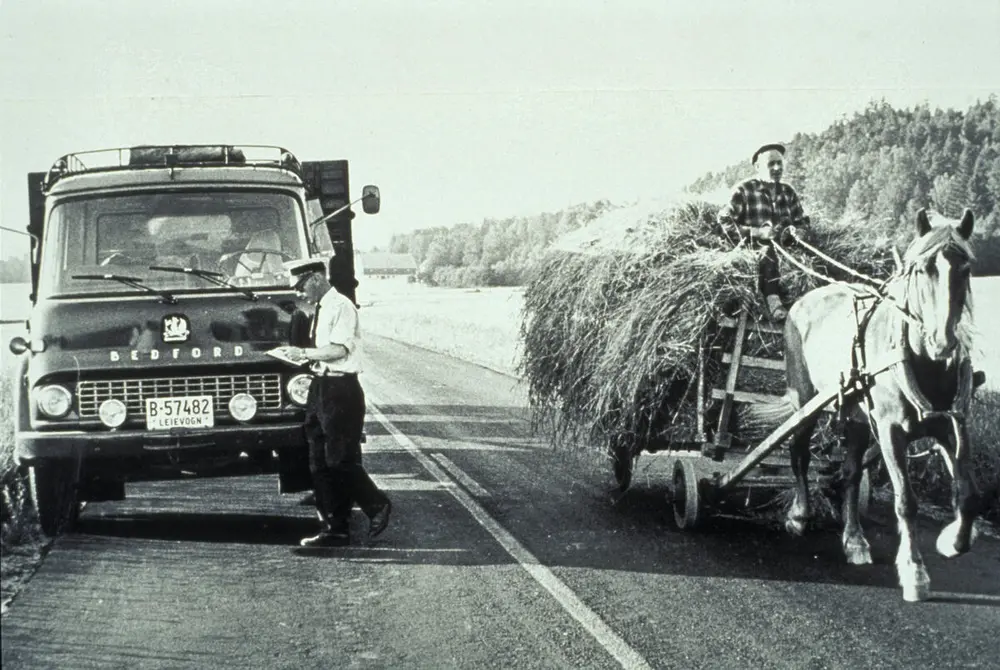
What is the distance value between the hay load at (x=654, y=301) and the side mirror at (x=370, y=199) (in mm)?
2228

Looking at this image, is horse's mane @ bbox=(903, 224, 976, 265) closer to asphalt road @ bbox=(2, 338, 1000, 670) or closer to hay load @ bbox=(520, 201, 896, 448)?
asphalt road @ bbox=(2, 338, 1000, 670)

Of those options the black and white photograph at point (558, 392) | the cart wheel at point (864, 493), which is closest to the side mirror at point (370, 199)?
the black and white photograph at point (558, 392)

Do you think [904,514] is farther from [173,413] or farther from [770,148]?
[173,413]

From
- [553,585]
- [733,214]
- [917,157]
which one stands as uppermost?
[917,157]

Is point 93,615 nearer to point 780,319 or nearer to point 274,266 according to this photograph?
point 274,266

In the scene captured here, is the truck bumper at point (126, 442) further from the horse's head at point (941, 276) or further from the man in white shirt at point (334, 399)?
the horse's head at point (941, 276)

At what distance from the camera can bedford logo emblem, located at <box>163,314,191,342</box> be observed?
21.1 ft

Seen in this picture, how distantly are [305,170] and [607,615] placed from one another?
3.81 meters

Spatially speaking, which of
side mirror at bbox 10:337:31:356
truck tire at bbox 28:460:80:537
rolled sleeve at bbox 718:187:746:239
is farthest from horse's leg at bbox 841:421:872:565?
side mirror at bbox 10:337:31:356

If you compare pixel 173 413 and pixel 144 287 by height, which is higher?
pixel 144 287

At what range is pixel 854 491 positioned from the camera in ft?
21.7

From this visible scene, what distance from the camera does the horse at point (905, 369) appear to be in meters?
4.83

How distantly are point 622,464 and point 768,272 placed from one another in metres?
2.33

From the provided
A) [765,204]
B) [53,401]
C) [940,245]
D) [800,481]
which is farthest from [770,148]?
[53,401]
